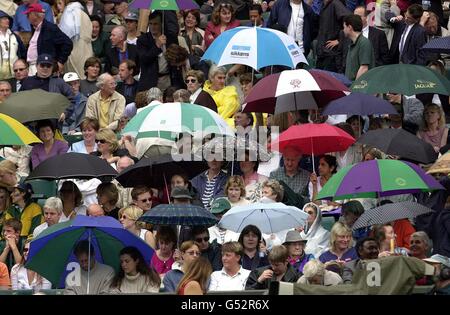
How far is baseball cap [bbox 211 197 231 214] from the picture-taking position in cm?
2139

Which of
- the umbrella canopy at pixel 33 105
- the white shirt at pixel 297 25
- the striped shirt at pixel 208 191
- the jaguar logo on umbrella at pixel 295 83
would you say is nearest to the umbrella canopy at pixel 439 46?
the jaguar logo on umbrella at pixel 295 83

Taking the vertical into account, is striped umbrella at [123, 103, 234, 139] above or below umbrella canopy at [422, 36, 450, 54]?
below

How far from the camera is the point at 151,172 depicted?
22391 millimetres

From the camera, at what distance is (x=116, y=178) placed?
22.4 m

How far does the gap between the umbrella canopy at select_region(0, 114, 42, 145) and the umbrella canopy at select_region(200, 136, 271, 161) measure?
1959 millimetres

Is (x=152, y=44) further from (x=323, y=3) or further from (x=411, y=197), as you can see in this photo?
(x=411, y=197)

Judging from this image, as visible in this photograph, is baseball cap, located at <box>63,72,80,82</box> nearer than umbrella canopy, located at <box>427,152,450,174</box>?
No

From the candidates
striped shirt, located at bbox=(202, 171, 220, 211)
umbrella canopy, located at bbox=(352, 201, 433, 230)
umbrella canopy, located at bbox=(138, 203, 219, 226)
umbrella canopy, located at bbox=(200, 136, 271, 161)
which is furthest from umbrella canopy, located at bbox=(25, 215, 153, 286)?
umbrella canopy, located at bbox=(200, 136, 271, 161)

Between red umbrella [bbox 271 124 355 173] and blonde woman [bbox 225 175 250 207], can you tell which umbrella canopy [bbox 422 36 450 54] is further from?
blonde woman [bbox 225 175 250 207]

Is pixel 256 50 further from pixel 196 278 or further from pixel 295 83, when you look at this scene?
pixel 196 278

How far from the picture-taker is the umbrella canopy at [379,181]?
20.5 metres

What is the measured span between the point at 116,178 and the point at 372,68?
488 cm

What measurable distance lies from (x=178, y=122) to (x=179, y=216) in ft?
7.04

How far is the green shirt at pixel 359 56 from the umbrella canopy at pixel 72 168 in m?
5.29
